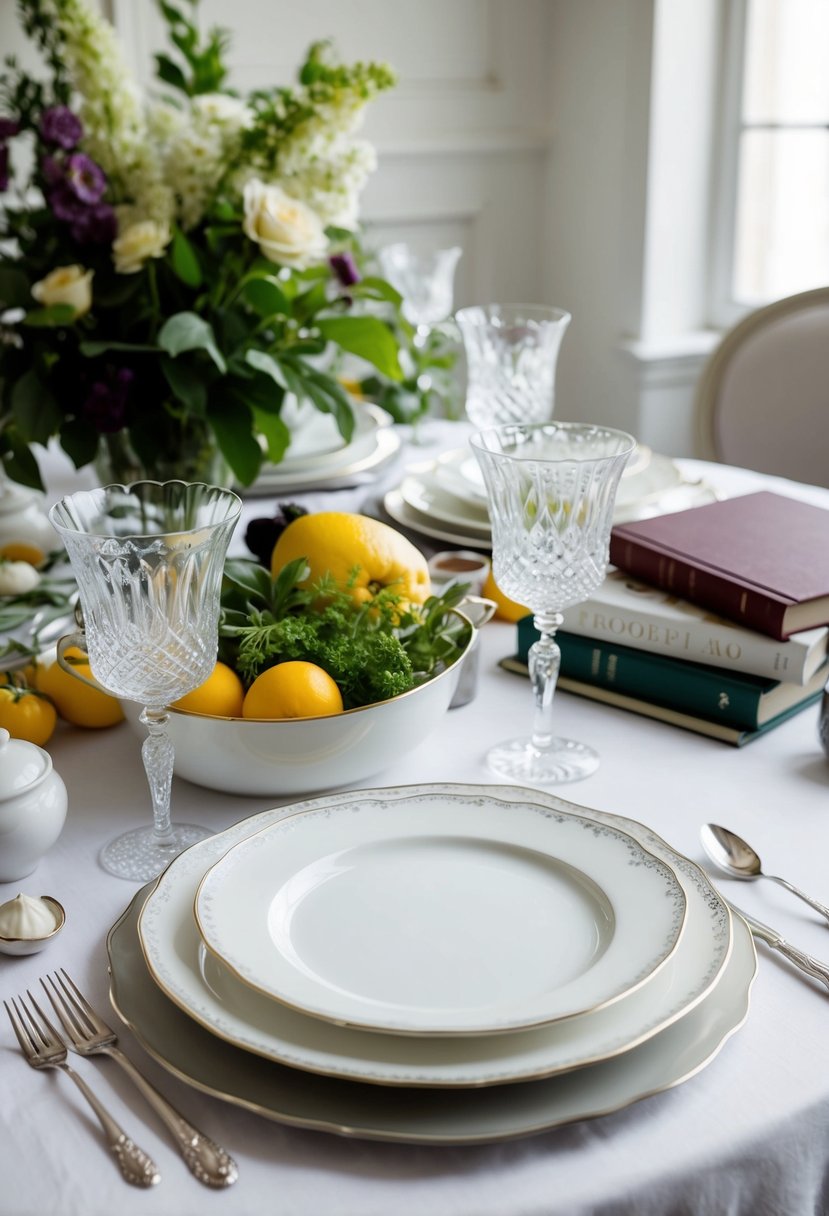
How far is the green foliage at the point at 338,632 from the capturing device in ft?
2.56

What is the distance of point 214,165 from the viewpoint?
1.14 m

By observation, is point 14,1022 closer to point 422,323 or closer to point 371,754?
point 371,754

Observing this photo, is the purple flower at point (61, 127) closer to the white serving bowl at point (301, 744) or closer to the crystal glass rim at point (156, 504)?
the crystal glass rim at point (156, 504)

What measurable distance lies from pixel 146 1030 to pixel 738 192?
8.42ft

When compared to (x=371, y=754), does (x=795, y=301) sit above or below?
above

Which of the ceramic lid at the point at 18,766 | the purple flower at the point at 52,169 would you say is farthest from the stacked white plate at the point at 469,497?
the ceramic lid at the point at 18,766

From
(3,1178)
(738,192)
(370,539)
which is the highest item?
(738,192)

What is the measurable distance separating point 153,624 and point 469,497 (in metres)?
0.57

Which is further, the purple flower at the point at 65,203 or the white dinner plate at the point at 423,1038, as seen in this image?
the purple flower at the point at 65,203

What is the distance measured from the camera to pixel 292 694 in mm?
741

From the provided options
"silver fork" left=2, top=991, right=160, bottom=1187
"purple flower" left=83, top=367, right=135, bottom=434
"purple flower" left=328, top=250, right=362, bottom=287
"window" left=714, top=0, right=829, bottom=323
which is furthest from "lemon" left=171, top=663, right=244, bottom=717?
"window" left=714, top=0, right=829, bottom=323

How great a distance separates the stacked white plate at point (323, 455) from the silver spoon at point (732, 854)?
0.72m

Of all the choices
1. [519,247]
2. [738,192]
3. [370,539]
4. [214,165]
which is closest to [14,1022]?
[370,539]

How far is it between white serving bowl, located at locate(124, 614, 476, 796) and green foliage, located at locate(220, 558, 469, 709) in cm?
2
